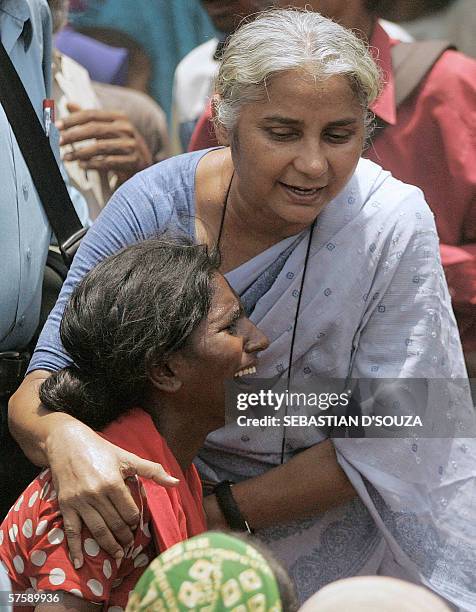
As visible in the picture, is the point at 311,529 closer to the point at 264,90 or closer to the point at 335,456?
the point at 335,456

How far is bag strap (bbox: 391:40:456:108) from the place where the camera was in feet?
10.9

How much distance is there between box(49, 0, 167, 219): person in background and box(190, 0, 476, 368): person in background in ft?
1.52

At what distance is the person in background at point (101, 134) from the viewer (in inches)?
147

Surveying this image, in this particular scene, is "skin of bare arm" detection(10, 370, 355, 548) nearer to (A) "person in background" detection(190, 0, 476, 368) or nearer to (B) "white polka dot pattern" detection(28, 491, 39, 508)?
(B) "white polka dot pattern" detection(28, 491, 39, 508)

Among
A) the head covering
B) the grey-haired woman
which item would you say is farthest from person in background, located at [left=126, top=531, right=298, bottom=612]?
the grey-haired woman

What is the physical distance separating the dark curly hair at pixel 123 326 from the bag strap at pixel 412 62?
4.15ft

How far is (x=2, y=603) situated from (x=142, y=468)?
464 mm

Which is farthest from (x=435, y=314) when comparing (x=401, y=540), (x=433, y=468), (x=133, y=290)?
(x=133, y=290)

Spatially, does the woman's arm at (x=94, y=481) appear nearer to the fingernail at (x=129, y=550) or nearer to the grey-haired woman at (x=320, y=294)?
the fingernail at (x=129, y=550)

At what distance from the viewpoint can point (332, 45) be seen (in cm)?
241

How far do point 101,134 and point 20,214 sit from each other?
1022mm

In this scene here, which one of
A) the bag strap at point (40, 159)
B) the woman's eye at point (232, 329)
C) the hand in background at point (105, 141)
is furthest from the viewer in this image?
the hand in background at point (105, 141)

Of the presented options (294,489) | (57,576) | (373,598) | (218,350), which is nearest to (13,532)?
(57,576)

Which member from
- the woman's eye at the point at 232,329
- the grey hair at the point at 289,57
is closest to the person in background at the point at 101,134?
the grey hair at the point at 289,57
